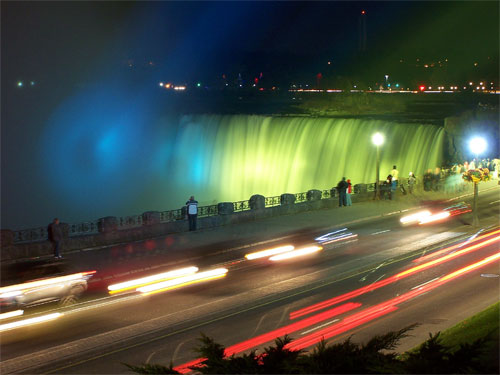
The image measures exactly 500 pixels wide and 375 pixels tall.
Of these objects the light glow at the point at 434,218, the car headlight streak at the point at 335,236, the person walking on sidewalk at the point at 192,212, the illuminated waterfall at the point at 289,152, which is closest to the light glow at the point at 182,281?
the car headlight streak at the point at 335,236

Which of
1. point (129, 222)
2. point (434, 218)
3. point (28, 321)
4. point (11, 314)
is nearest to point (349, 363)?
point (28, 321)

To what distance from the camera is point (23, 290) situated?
46.6ft

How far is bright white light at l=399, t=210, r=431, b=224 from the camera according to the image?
25.8 meters

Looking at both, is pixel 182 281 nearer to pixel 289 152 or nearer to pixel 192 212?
pixel 192 212

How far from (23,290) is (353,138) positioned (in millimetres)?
37731

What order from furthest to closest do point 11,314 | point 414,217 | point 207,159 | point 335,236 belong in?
point 207,159 < point 414,217 < point 335,236 < point 11,314

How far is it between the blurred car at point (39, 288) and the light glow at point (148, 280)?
795 millimetres

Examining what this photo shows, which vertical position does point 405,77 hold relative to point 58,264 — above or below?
above

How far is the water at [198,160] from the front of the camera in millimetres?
47688

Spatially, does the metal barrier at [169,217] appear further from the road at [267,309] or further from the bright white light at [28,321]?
the bright white light at [28,321]

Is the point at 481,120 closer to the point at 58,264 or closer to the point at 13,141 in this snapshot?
the point at 58,264

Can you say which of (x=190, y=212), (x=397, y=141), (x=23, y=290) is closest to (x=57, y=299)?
(x=23, y=290)

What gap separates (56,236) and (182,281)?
5204 millimetres

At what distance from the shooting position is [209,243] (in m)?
21.9
